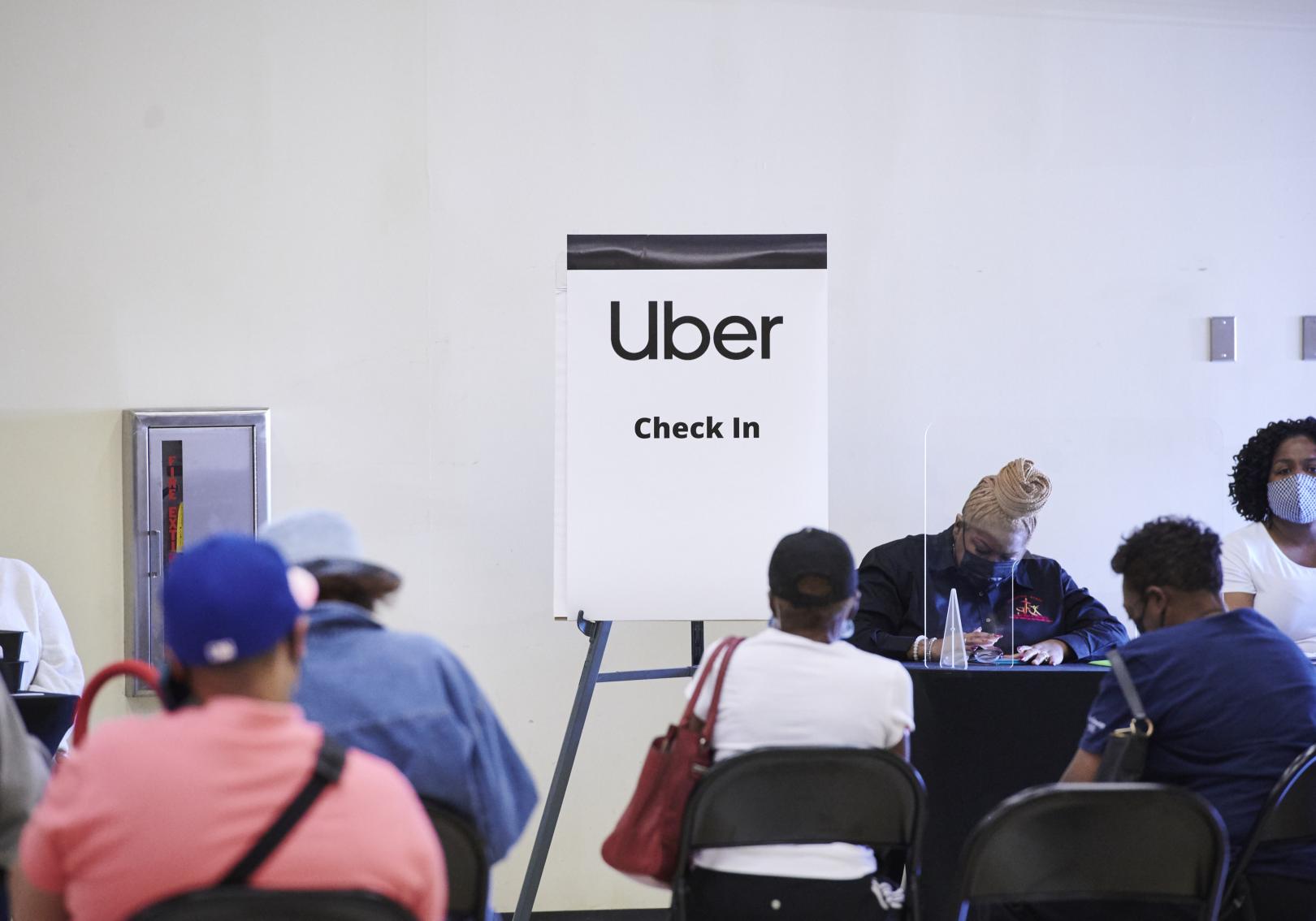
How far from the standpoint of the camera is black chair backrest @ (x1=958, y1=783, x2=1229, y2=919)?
67.9 inches

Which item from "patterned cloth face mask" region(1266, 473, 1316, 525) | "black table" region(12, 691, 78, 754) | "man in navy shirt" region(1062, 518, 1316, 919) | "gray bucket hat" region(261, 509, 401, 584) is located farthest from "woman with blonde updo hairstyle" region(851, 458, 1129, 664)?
"black table" region(12, 691, 78, 754)

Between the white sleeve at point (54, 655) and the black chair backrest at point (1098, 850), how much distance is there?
261 cm

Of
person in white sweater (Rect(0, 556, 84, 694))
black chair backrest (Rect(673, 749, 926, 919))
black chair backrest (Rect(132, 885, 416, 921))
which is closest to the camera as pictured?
black chair backrest (Rect(132, 885, 416, 921))

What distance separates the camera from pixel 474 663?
151 inches

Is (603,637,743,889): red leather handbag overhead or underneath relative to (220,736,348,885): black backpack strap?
underneath

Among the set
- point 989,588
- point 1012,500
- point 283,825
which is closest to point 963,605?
point 989,588

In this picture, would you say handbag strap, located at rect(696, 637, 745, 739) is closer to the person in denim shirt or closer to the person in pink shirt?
the person in denim shirt

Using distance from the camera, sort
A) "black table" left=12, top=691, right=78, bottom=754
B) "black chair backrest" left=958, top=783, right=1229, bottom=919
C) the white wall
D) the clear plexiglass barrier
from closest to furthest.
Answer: "black chair backrest" left=958, top=783, right=1229, bottom=919, "black table" left=12, top=691, right=78, bottom=754, the white wall, the clear plexiglass barrier

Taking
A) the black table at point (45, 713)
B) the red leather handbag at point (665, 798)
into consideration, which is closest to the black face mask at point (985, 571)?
the red leather handbag at point (665, 798)

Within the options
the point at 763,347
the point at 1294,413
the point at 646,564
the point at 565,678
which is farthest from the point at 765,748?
the point at 1294,413

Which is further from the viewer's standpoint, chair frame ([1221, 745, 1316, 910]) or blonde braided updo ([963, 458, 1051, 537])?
blonde braided updo ([963, 458, 1051, 537])

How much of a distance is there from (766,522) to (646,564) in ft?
1.05

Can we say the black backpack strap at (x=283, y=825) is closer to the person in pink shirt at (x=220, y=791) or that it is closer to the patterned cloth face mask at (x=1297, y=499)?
the person in pink shirt at (x=220, y=791)

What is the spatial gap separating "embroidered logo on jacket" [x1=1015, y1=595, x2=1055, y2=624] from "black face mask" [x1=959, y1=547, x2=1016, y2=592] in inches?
3.4
